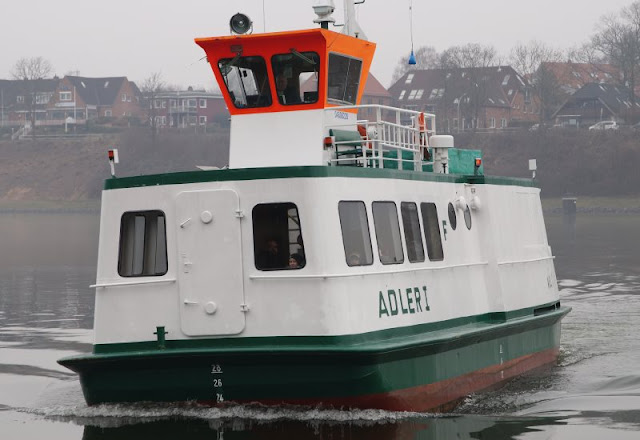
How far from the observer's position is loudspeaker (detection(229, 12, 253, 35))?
14703 mm

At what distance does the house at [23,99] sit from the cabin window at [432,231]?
126m

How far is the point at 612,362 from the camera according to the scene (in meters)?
18.6

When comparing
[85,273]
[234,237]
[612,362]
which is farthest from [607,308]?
[85,273]

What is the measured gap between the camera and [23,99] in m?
141

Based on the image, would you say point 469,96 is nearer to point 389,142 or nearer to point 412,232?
point 389,142

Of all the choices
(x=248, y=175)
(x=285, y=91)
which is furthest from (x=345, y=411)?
(x=285, y=91)

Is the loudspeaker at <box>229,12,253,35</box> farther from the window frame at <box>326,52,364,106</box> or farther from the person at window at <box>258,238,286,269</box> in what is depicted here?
the person at window at <box>258,238,286,269</box>

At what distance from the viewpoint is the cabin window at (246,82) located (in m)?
15.0

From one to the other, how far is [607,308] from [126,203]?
15.5 metres

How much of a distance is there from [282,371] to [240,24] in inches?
187

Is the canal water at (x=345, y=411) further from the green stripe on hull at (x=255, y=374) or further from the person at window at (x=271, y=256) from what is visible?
the person at window at (x=271, y=256)

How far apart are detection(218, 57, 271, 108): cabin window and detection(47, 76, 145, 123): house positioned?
126476 mm

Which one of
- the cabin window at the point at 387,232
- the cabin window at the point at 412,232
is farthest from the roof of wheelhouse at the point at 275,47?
the cabin window at the point at 387,232

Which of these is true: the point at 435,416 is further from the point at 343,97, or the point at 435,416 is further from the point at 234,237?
the point at 343,97
